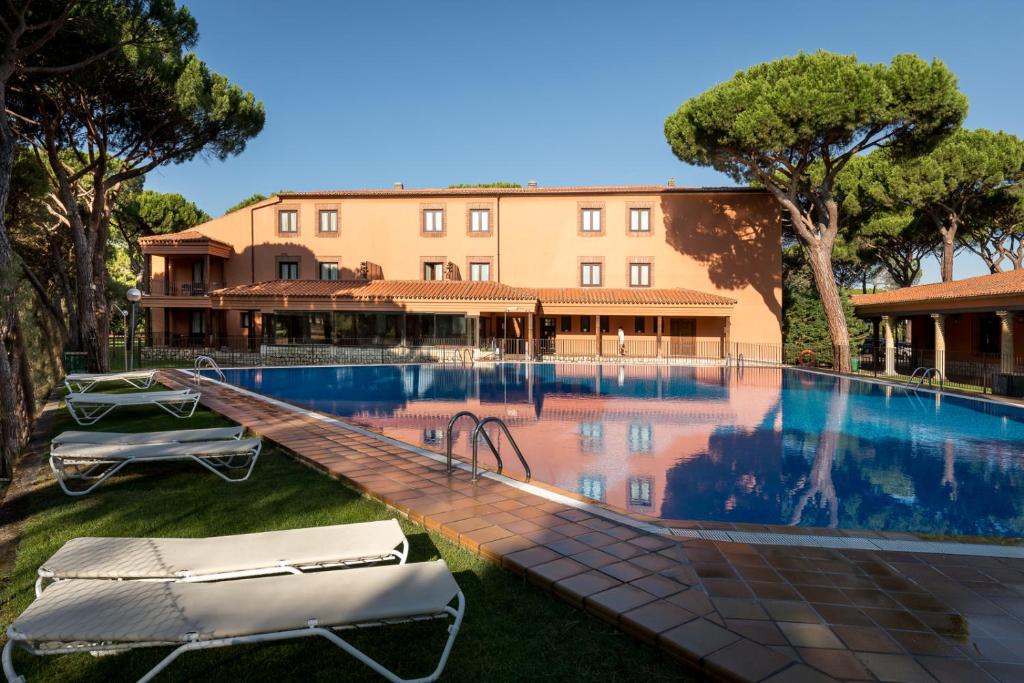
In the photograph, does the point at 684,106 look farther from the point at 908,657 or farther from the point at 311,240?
the point at 908,657

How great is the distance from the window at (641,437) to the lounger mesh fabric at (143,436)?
221 inches

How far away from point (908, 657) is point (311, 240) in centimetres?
3000

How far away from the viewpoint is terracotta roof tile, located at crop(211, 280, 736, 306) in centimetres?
2544

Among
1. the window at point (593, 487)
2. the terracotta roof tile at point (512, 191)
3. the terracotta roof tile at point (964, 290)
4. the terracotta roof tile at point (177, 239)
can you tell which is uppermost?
the terracotta roof tile at point (512, 191)

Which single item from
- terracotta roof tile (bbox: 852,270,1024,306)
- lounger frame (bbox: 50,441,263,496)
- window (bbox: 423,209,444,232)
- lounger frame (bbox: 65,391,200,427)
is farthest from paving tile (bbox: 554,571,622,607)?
window (bbox: 423,209,444,232)

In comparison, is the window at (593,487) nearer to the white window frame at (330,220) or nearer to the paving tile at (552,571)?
the paving tile at (552,571)

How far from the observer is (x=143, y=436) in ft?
20.2

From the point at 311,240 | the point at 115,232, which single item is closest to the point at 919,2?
the point at 311,240

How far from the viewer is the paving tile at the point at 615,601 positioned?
302cm

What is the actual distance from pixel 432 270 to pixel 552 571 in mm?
26295

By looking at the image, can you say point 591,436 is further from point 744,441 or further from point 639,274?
point 639,274

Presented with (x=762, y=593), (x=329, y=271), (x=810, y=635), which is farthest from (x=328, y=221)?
(x=810, y=635)

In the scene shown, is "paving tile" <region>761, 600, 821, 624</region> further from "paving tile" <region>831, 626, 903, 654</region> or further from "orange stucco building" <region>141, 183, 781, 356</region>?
"orange stucco building" <region>141, 183, 781, 356</region>

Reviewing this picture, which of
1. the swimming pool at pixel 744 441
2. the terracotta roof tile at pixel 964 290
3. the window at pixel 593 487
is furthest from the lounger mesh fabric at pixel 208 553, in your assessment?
the terracotta roof tile at pixel 964 290
